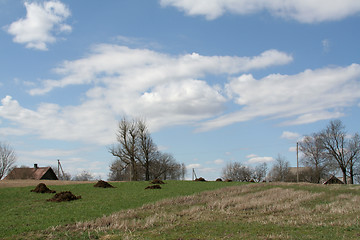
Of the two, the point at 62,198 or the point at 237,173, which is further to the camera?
the point at 237,173

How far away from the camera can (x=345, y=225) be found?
45.4ft

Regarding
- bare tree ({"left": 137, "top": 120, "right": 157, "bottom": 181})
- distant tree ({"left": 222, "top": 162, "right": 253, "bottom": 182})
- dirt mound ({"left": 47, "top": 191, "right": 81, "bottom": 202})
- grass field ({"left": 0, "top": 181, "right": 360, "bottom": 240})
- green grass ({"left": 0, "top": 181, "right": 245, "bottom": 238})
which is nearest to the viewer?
grass field ({"left": 0, "top": 181, "right": 360, "bottom": 240})

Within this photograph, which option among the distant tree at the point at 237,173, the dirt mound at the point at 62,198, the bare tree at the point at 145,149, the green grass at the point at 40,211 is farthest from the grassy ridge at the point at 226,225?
the distant tree at the point at 237,173

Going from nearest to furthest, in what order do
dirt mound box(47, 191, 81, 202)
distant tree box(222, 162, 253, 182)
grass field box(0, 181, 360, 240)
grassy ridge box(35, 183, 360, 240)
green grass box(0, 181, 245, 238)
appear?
grassy ridge box(35, 183, 360, 240)
grass field box(0, 181, 360, 240)
green grass box(0, 181, 245, 238)
dirt mound box(47, 191, 81, 202)
distant tree box(222, 162, 253, 182)

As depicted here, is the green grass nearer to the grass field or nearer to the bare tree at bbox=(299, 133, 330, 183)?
the grass field

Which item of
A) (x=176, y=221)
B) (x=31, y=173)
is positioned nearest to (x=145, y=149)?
(x=31, y=173)

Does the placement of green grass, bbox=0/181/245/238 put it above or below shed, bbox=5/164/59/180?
below

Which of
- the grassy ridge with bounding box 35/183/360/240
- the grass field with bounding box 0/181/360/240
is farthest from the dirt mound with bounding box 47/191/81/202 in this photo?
the grassy ridge with bounding box 35/183/360/240

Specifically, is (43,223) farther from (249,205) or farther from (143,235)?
(249,205)

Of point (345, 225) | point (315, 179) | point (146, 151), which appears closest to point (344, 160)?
point (315, 179)

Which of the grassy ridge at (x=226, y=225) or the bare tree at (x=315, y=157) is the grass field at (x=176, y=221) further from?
the bare tree at (x=315, y=157)

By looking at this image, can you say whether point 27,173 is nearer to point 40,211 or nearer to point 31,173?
point 31,173

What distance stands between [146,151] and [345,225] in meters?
64.1

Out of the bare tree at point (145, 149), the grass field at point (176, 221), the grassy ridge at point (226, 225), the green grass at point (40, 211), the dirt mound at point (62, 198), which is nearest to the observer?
the grassy ridge at point (226, 225)
